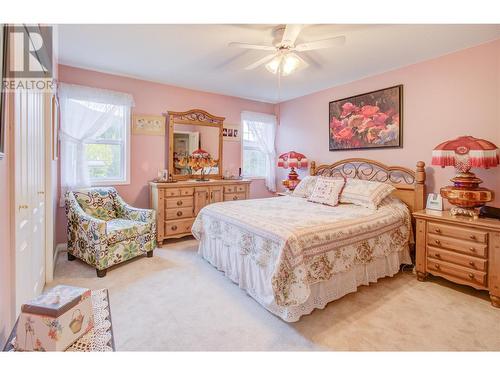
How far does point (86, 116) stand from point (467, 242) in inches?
182

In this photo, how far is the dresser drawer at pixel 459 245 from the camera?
2.28 metres

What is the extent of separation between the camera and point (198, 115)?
14.5 ft

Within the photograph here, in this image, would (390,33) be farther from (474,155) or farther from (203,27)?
(203,27)

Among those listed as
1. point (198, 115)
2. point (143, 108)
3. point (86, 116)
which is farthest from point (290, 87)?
point (86, 116)

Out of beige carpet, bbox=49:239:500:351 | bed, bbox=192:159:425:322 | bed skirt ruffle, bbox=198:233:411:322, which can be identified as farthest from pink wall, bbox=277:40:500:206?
beige carpet, bbox=49:239:500:351

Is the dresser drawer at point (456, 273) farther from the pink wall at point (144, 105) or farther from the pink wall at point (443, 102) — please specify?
the pink wall at point (144, 105)

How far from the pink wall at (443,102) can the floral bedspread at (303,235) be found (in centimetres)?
74

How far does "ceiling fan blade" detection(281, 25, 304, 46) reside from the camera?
2047 millimetres

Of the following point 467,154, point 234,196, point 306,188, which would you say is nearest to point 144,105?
point 234,196

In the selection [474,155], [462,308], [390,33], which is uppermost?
[390,33]

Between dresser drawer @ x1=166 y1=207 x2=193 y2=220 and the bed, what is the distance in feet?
2.38

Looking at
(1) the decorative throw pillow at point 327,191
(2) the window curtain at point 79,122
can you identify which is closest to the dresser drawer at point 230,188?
(1) the decorative throw pillow at point 327,191
